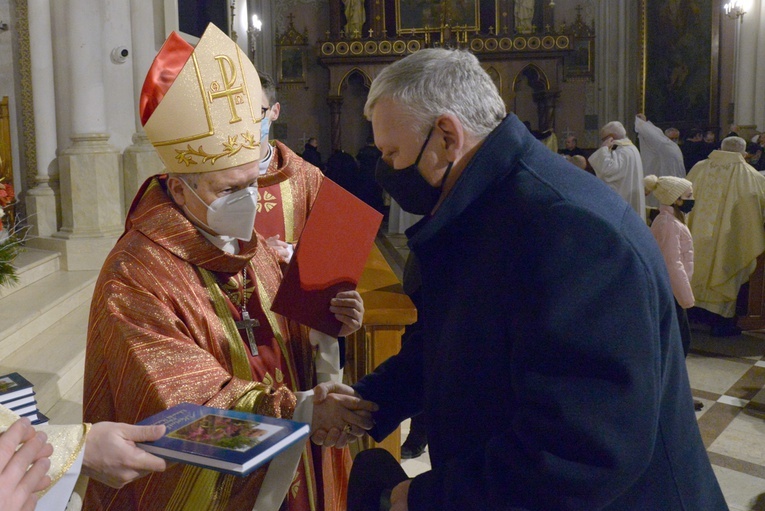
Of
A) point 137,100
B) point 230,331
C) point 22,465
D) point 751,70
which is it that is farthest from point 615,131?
point 22,465

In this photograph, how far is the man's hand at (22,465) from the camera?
1189 mm

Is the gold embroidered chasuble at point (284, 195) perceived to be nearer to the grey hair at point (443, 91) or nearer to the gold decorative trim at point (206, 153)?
the gold decorative trim at point (206, 153)

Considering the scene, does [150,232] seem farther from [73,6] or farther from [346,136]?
[346,136]

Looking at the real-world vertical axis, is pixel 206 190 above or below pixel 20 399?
above

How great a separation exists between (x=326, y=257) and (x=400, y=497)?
822mm

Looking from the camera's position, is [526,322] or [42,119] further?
[42,119]

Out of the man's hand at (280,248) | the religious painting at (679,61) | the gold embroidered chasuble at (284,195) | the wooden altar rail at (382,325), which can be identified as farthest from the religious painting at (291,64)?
the man's hand at (280,248)

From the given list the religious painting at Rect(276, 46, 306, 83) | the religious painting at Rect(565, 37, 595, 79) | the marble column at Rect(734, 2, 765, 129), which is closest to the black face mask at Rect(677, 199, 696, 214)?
the marble column at Rect(734, 2, 765, 129)

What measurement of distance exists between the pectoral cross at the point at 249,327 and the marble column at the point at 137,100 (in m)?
4.10

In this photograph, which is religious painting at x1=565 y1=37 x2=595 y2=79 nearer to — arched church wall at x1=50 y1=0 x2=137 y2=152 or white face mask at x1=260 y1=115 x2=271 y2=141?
arched church wall at x1=50 y1=0 x2=137 y2=152

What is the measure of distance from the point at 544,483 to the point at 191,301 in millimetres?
1053

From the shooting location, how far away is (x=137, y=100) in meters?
6.20

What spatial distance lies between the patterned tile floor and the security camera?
3.61 m

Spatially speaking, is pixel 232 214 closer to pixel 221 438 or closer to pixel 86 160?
pixel 221 438
